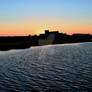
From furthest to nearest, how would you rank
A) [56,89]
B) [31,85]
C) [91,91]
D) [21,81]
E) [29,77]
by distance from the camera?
[29,77]
[21,81]
[31,85]
[56,89]
[91,91]

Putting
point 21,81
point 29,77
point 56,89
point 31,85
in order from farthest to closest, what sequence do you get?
point 29,77 < point 21,81 < point 31,85 < point 56,89

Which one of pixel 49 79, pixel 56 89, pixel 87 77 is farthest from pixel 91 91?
pixel 49 79

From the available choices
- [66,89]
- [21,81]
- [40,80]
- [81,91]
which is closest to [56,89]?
[66,89]

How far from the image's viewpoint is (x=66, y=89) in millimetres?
18000

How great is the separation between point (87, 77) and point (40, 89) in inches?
290

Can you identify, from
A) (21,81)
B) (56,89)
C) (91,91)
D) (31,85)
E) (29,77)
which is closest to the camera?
(91,91)

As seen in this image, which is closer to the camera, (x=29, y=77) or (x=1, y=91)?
(x=1, y=91)

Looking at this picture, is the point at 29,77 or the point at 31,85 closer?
the point at 31,85

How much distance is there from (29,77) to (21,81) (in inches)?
84.1

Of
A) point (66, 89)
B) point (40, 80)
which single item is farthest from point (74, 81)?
point (40, 80)

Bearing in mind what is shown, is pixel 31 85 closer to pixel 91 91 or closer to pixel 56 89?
pixel 56 89

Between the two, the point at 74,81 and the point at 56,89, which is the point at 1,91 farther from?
the point at 74,81

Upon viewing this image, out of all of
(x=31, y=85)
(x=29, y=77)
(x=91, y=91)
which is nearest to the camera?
(x=91, y=91)

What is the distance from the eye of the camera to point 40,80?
22.2 meters
